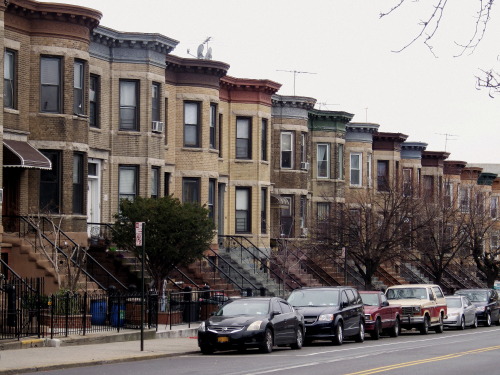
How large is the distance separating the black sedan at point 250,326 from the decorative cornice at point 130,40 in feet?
45.2

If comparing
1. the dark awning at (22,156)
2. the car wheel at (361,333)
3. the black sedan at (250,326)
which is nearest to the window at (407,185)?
the car wheel at (361,333)

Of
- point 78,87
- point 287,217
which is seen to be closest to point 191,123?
point 78,87

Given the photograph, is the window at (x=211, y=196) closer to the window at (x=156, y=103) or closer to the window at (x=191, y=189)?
the window at (x=191, y=189)

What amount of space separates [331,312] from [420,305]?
311 inches

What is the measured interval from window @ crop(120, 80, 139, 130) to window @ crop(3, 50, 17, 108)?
602 cm

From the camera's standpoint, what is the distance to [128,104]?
126 ft

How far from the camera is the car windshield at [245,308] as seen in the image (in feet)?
88.1

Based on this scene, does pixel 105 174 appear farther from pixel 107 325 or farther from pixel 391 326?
pixel 391 326

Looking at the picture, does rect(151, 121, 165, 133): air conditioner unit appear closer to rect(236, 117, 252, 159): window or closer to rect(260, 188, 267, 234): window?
rect(236, 117, 252, 159): window

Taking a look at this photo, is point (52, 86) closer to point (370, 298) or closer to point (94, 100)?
point (94, 100)

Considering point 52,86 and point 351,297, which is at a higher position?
point 52,86

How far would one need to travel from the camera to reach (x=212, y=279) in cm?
3944

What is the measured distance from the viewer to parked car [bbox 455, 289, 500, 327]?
44438 mm

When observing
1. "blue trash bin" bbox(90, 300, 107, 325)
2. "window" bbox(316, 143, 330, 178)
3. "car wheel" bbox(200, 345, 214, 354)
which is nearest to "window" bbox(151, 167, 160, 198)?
"blue trash bin" bbox(90, 300, 107, 325)
